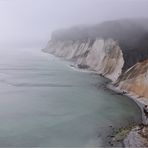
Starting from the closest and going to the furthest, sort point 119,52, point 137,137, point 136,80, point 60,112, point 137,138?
point 137,138, point 137,137, point 60,112, point 136,80, point 119,52

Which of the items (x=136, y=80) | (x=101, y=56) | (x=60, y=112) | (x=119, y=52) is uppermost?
(x=119, y=52)

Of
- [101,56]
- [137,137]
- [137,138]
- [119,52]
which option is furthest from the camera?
[101,56]

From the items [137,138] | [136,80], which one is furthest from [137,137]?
[136,80]

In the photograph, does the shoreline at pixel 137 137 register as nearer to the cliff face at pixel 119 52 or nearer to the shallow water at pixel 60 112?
the shallow water at pixel 60 112

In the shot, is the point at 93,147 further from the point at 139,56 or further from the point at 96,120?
the point at 139,56

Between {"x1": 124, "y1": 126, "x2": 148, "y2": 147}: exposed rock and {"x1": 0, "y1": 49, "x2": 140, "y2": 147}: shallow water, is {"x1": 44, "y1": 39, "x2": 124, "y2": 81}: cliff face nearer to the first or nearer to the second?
{"x1": 0, "y1": 49, "x2": 140, "y2": 147}: shallow water

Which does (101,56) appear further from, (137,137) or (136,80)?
(137,137)

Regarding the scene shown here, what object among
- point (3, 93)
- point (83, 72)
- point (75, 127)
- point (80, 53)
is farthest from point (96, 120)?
point (80, 53)

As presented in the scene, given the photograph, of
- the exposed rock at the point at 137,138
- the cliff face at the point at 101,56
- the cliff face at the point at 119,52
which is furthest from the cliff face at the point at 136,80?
the exposed rock at the point at 137,138
